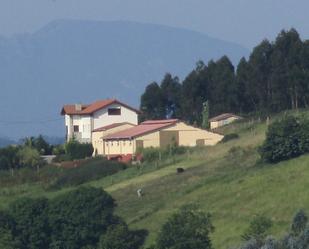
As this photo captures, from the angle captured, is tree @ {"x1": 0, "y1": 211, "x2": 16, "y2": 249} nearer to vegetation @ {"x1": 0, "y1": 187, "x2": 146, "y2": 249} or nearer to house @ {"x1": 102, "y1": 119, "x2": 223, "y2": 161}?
vegetation @ {"x1": 0, "y1": 187, "x2": 146, "y2": 249}

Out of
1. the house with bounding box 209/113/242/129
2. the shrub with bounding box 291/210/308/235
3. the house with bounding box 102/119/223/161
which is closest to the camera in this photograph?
the shrub with bounding box 291/210/308/235

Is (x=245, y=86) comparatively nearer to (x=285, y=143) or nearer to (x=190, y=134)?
(x=190, y=134)

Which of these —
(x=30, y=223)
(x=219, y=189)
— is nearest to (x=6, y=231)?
(x=30, y=223)

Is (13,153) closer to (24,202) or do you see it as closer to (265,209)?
(24,202)

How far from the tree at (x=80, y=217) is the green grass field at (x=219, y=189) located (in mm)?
953

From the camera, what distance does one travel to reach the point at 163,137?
7175cm

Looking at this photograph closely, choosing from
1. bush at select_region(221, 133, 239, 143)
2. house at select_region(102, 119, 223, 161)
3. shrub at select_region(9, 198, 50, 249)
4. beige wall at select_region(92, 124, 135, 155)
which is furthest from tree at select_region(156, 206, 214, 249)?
beige wall at select_region(92, 124, 135, 155)

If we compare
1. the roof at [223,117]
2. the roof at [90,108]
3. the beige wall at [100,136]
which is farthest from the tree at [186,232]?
the roof at [90,108]

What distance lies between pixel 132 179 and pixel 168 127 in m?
15.2

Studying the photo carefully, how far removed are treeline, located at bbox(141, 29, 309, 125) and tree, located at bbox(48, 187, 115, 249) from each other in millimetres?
28591

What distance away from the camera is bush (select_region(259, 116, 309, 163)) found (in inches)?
1973

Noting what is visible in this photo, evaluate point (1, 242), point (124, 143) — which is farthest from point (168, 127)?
point (1, 242)

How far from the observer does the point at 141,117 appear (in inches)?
3610

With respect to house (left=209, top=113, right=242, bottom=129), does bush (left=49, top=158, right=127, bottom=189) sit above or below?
below
